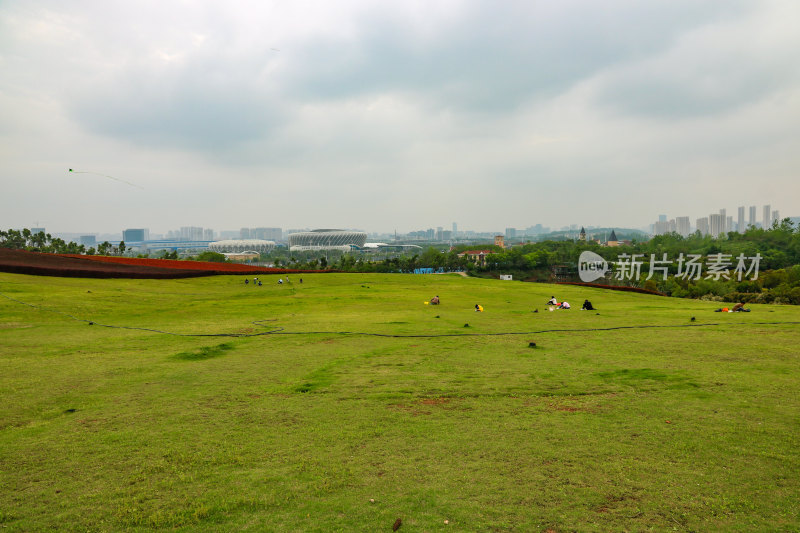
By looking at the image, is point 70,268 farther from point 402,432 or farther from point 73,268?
point 402,432

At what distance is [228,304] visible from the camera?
23875 millimetres

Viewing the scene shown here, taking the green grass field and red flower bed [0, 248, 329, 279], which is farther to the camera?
red flower bed [0, 248, 329, 279]

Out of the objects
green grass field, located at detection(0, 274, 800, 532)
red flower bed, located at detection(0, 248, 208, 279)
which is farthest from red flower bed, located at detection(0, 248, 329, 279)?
green grass field, located at detection(0, 274, 800, 532)

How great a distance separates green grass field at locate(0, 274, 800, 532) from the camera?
4.61 m

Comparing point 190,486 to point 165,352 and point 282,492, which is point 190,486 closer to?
point 282,492

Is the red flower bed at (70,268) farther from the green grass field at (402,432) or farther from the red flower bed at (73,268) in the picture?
the green grass field at (402,432)

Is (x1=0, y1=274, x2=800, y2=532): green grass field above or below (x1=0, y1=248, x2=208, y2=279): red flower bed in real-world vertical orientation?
below

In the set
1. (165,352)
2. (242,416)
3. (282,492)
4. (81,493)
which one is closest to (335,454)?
(282,492)

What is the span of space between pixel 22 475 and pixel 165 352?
23.6 feet

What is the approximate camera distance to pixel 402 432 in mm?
6648

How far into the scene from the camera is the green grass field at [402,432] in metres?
4.61

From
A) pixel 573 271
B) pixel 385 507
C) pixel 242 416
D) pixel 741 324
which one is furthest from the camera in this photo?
pixel 573 271

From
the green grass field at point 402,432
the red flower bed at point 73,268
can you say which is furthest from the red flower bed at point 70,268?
the green grass field at point 402,432

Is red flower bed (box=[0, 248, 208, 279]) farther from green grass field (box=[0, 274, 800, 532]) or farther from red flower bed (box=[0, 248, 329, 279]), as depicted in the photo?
green grass field (box=[0, 274, 800, 532])
